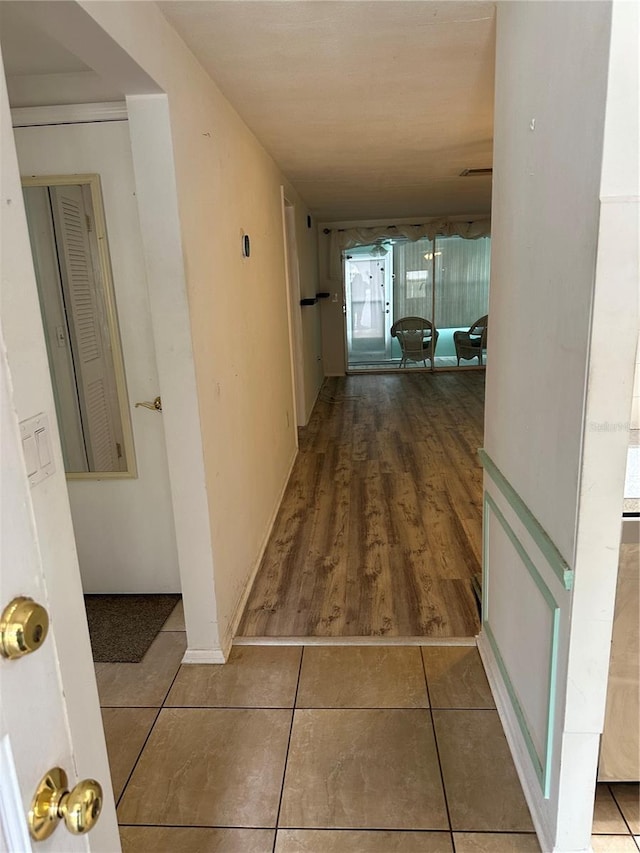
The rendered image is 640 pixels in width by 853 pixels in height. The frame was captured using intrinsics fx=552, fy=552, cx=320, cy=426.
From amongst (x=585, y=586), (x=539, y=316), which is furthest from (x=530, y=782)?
(x=539, y=316)

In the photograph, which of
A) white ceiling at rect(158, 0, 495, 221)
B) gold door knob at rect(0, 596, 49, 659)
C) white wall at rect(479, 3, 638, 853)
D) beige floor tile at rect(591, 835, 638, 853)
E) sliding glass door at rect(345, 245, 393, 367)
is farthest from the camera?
sliding glass door at rect(345, 245, 393, 367)

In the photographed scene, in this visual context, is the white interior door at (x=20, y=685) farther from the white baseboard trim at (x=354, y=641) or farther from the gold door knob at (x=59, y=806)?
the white baseboard trim at (x=354, y=641)

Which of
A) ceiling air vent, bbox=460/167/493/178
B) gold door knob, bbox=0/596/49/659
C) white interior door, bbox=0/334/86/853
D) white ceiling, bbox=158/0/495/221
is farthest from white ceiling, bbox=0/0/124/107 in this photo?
ceiling air vent, bbox=460/167/493/178

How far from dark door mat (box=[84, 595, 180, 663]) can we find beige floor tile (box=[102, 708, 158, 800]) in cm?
29

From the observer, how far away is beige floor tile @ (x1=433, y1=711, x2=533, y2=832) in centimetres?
146

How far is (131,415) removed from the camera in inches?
94.0

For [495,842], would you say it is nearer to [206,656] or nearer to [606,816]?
[606,816]

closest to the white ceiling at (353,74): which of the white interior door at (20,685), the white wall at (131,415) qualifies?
the white wall at (131,415)

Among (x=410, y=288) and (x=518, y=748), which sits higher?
(x=410, y=288)

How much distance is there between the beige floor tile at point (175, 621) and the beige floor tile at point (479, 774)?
1125mm

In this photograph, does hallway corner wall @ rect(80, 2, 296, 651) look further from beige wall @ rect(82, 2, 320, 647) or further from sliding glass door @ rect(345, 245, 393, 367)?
sliding glass door @ rect(345, 245, 393, 367)

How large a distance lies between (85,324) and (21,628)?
2.01m

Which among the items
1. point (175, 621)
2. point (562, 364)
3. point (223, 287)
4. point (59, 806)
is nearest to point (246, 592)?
point (175, 621)

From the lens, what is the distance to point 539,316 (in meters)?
1.34
